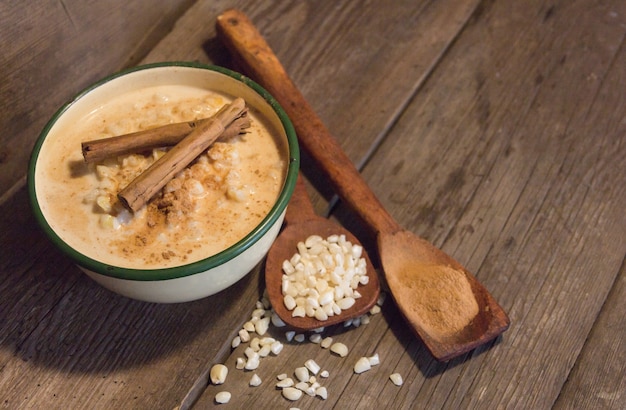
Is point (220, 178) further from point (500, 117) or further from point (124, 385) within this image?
point (500, 117)

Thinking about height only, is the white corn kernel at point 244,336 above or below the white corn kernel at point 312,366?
above

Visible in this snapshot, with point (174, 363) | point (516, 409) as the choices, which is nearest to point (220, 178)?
point (174, 363)

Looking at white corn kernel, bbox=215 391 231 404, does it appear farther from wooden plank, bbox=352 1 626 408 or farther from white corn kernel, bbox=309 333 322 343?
wooden plank, bbox=352 1 626 408

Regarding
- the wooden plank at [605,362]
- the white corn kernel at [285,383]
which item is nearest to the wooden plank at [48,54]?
the white corn kernel at [285,383]

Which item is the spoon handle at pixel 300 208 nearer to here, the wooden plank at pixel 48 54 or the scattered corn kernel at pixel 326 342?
the scattered corn kernel at pixel 326 342

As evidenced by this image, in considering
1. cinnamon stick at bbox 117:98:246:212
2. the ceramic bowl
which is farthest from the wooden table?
cinnamon stick at bbox 117:98:246:212

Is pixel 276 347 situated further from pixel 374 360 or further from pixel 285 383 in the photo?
pixel 374 360
